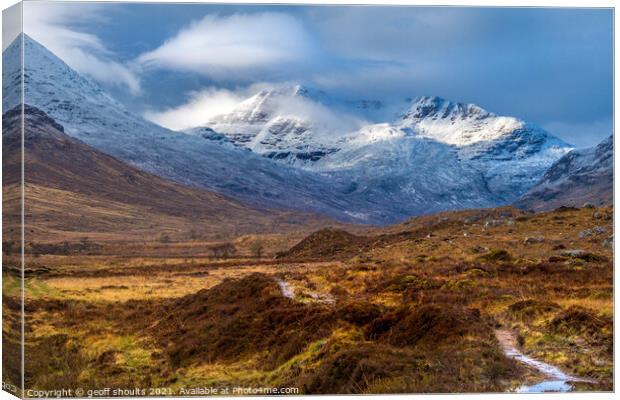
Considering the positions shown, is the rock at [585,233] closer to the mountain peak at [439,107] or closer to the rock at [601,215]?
the rock at [601,215]

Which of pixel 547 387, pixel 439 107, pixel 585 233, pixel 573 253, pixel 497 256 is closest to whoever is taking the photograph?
pixel 547 387

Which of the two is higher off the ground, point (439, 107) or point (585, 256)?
point (439, 107)

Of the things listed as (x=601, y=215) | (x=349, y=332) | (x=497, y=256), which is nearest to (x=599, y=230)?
(x=601, y=215)

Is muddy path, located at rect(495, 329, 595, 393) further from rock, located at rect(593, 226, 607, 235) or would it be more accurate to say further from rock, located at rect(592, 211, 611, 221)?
rock, located at rect(592, 211, 611, 221)

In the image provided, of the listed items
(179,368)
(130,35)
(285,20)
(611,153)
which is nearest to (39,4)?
(130,35)

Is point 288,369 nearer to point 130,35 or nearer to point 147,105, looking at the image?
point 130,35

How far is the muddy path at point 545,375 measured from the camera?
20.1 metres

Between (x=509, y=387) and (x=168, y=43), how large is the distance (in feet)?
54.1

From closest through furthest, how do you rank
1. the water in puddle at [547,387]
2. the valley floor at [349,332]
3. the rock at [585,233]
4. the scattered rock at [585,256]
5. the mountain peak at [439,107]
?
the water in puddle at [547,387] → the valley floor at [349,332] → the scattered rock at [585,256] → the rock at [585,233] → the mountain peak at [439,107]

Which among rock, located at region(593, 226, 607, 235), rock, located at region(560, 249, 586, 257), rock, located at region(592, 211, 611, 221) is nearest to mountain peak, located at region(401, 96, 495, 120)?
rock, located at region(592, 211, 611, 221)

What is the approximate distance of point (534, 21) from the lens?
25781 mm

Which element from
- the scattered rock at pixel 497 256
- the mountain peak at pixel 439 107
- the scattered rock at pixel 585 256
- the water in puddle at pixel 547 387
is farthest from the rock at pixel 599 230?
the water in puddle at pixel 547 387

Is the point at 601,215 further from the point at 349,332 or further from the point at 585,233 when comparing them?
the point at 349,332

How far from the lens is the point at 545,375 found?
67.4 feet
